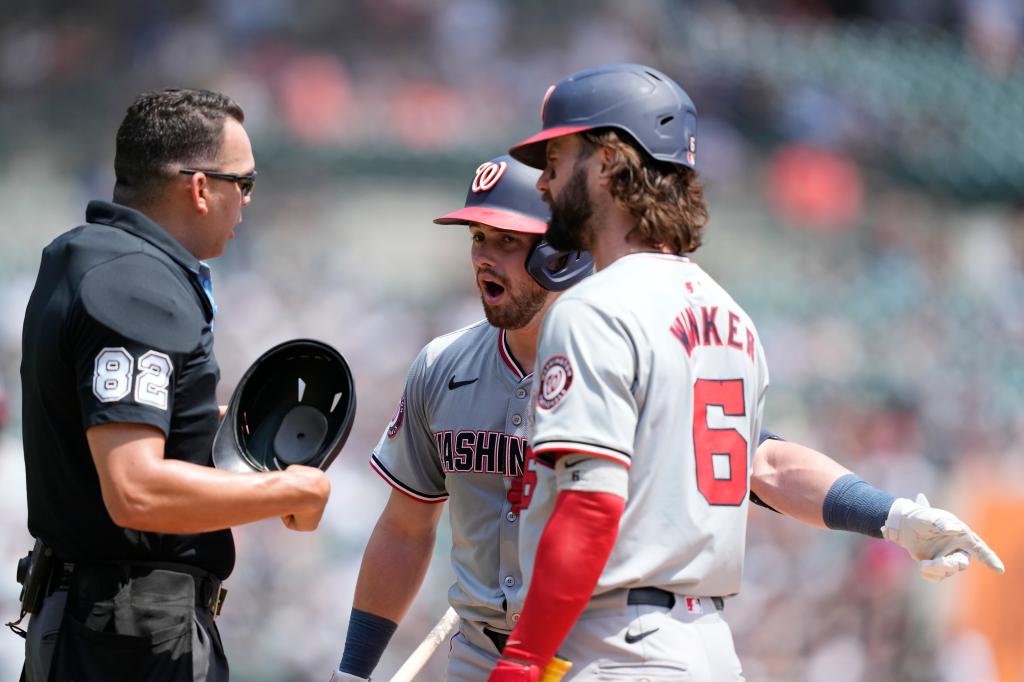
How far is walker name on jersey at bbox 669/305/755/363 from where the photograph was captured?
2.76 meters

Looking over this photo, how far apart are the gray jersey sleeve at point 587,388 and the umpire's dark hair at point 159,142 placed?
112cm

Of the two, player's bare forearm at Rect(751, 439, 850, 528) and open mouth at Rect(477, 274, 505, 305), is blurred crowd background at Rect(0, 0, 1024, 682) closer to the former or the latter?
open mouth at Rect(477, 274, 505, 305)

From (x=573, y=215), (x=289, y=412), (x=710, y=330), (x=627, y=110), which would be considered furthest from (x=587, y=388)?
(x=289, y=412)

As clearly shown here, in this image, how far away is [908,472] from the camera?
10602 millimetres

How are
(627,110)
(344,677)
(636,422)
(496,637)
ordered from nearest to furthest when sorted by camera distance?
(636,422) → (627,110) → (496,637) → (344,677)

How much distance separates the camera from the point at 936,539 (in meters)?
3.05

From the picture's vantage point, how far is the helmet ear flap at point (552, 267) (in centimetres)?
377

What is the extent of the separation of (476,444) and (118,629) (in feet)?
3.60

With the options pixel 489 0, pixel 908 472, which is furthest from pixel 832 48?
pixel 908 472

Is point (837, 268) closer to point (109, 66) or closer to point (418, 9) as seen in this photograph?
point (418, 9)

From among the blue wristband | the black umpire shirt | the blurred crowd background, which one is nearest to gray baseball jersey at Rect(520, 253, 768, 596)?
the blue wristband

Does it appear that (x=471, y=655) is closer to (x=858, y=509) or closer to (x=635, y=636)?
(x=635, y=636)

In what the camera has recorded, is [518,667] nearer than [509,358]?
Yes

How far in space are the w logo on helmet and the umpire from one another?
85 centimetres
